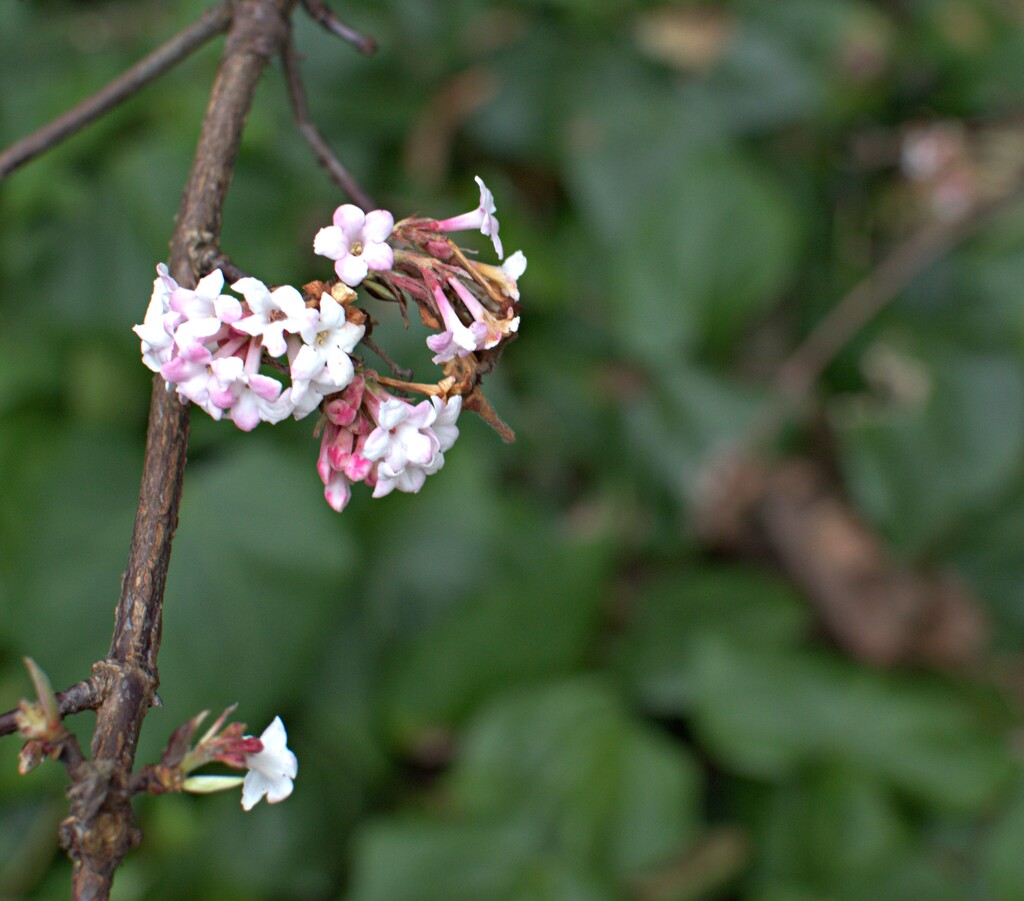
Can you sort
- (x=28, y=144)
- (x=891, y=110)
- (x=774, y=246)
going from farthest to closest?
(x=891, y=110) < (x=774, y=246) < (x=28, y=144)

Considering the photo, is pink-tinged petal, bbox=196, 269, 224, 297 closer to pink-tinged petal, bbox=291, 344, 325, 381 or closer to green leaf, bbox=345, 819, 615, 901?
pink-tinged petal, bbox=291, 344, 325, 381

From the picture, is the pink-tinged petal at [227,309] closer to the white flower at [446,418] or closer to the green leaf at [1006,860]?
the white flower at [446,418]

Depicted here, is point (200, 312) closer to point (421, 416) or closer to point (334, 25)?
point (421, 416)

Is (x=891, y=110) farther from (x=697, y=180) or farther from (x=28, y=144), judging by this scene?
(x=28, y=144)

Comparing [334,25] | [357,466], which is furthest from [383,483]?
[334,25]

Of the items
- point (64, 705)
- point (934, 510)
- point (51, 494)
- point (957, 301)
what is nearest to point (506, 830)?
point (51, 494)

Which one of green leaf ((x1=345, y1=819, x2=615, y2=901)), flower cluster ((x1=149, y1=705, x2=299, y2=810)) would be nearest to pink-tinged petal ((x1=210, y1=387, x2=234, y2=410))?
flower cluster ((x1=149, y1=705, x2=299, y2=810))

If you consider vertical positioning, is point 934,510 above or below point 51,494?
below
